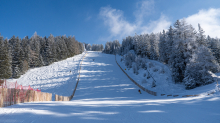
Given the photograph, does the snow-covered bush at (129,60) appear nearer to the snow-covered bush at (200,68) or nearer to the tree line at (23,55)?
the snow-covered bush at (200,68)

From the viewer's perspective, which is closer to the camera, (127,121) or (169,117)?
(127,121)

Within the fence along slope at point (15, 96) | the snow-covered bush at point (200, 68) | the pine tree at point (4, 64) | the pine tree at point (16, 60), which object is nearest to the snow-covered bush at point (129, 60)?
the snow-covered bush at point (200, 68)

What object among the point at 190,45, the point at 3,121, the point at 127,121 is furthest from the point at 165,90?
the point at 3,121

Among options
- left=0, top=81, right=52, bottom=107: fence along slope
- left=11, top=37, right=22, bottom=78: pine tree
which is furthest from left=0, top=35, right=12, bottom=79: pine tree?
left=0, top=81, right=52, bottom=107: fence along slope

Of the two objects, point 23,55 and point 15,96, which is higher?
point 23,55

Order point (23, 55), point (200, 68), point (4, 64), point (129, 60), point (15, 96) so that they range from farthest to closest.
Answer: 1. point (129, 60)
2. point (23, 55)
3. point (4, 64)
4. point (200, 68)
5. point (15, 96)

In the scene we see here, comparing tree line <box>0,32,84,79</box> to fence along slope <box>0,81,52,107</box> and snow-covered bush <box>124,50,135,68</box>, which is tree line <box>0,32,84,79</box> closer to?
fence along slope <box>0,81,52,107</box>

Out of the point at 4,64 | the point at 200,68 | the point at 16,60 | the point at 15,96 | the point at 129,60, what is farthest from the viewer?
the point at 129,60

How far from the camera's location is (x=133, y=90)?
2095 centimetres

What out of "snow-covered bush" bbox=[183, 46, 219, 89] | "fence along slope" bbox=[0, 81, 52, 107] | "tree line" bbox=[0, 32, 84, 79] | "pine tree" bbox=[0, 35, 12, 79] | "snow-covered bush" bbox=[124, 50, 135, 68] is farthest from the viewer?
"snow-covered bush" bbox=[124, 50, 135, 68]

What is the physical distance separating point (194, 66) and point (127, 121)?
18.4m

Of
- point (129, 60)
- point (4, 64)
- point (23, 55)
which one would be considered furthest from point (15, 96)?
point (23, 55)

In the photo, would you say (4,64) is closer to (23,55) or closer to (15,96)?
(23,55)

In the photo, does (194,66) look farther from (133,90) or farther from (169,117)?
(169,117)
